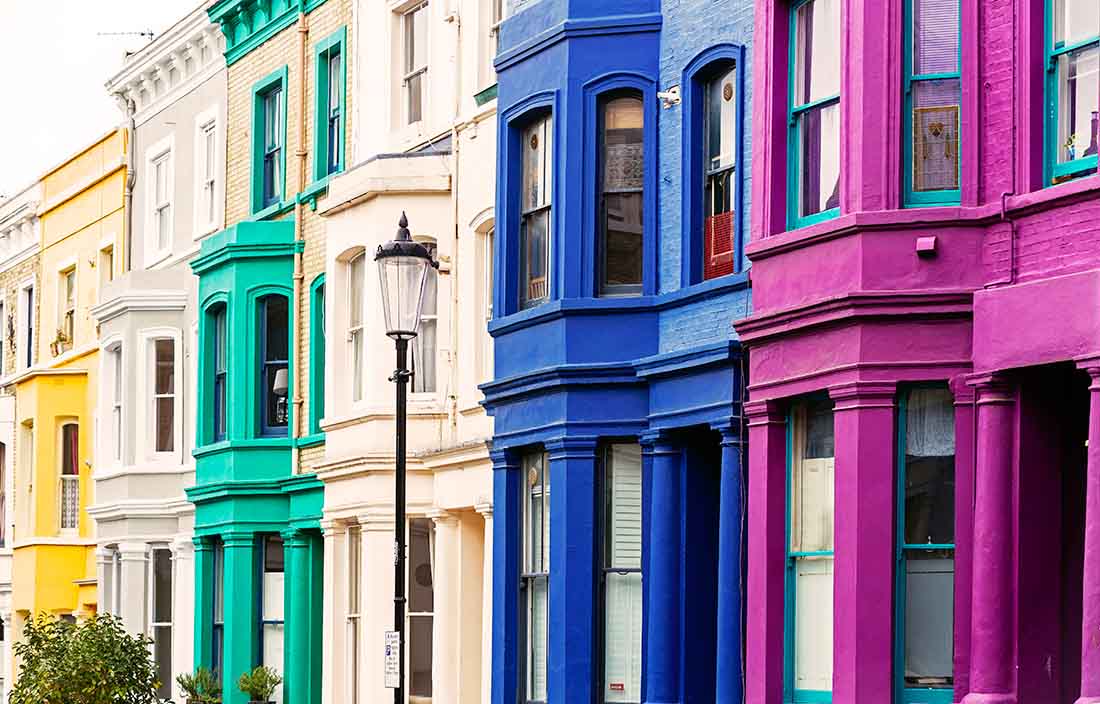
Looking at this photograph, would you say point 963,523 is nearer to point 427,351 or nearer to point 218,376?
point 427,351

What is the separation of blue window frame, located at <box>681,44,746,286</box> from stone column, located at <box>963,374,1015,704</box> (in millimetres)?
5046

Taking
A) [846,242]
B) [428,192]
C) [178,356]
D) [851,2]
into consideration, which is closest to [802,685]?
[846,242]

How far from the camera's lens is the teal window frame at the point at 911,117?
19.0m

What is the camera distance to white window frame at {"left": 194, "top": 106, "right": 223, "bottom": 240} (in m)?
38.4

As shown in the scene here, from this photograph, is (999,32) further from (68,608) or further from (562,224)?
(68,608)

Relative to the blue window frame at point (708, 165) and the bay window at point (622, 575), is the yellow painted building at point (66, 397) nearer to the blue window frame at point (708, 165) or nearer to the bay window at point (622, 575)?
the bay window at point (622, 575)

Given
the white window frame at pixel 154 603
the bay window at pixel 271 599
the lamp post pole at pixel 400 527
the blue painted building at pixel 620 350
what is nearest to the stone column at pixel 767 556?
the blue painted building at pixel 620 350

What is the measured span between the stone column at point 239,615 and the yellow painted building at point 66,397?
7.94 meters

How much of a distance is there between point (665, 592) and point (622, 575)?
1.21m

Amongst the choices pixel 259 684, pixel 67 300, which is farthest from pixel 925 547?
pixel 67 300

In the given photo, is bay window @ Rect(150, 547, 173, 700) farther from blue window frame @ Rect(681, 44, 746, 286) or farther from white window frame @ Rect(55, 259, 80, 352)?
blue window frame @ Rect(681, 44, 746, 286)

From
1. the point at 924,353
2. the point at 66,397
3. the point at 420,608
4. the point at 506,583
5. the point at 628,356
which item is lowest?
the point at 420,608

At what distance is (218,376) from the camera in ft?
121

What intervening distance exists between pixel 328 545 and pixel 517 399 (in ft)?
25.4
